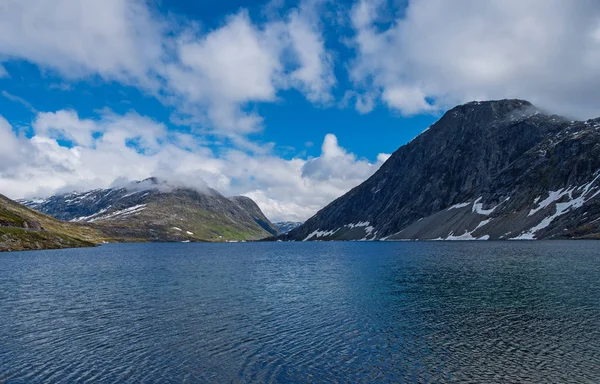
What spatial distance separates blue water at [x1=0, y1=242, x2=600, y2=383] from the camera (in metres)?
29.2

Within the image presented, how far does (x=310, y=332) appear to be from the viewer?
132ft

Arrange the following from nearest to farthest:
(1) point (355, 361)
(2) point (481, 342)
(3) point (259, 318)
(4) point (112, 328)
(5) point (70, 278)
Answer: (1) point (355, 361), (2) point (481, 342), (4) point (112, 328), (3) point (259, 318), (5) point (70, 278)

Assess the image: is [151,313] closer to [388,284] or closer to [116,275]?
[388,284]

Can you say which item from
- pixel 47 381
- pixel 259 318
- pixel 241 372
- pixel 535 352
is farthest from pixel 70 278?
pixel 535 352

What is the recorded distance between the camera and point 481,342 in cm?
3528

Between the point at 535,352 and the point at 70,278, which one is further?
the point at 70,278

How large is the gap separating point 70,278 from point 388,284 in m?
69.5

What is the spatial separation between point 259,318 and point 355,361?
18.3 m

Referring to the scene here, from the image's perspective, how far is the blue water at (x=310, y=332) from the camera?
29219mm

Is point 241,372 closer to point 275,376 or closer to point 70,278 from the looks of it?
point 275,376

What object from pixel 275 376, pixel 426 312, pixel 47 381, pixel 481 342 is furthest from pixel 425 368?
pixel 47 381

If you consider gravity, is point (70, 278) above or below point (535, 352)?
above

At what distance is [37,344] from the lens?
36656 mm

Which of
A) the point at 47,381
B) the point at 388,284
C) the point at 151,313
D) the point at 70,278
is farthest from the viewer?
the point at 70,278
